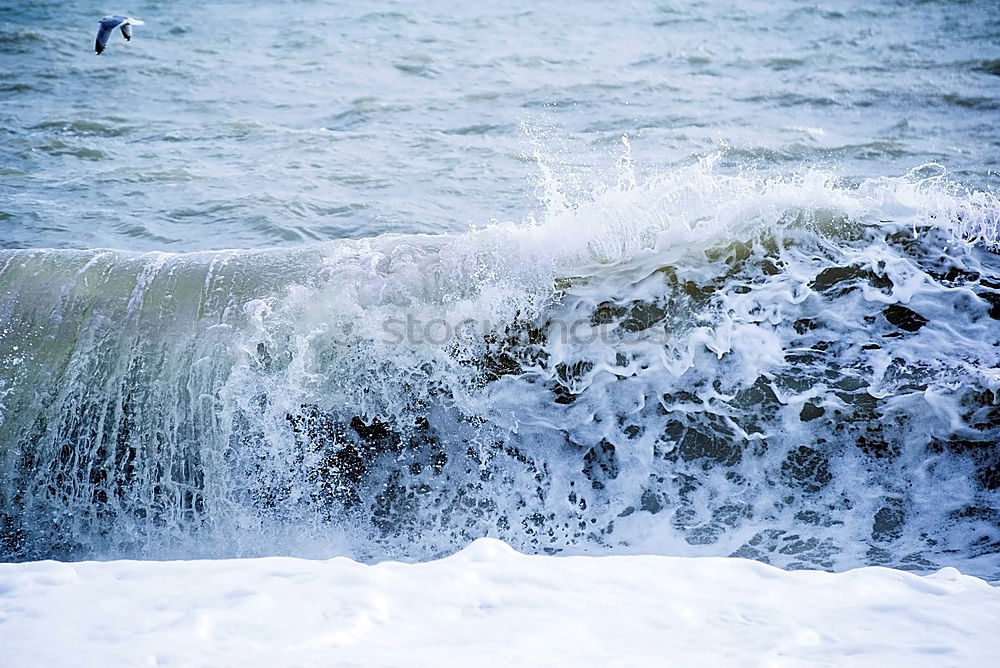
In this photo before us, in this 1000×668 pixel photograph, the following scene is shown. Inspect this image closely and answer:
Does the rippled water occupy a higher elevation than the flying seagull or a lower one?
lower

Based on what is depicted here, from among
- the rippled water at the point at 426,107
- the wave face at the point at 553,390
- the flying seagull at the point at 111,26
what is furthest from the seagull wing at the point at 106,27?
the wave face at the point at 553,390

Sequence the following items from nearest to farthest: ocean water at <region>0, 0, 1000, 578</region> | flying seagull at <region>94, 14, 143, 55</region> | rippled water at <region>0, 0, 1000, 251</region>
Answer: ocean water at <region>0, 0, 1000, 578</region>, flying seagull at <region>94, 14, 143, 55</region>, rippled water at <region>0, 0, 1000, 251</region>

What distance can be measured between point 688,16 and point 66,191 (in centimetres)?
915

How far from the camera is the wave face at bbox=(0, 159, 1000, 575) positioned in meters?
4.12

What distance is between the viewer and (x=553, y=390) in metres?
4.47

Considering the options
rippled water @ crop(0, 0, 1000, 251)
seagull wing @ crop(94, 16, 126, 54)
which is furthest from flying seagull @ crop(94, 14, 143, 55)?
rippled water @ crop(0, 0, 1000, 251)

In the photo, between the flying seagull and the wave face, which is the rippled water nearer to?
the flying seagull

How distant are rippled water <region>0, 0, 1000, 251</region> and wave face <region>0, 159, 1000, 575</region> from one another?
167cm

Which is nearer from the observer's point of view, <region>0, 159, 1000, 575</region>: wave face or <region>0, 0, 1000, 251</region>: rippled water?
<region>0, 159, 1000, 575</region>: wave face

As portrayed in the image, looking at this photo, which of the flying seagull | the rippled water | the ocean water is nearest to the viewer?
the ocean water

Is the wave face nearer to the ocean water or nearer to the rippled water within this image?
the ocean water

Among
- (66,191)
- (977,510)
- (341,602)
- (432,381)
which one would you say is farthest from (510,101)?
(341,602)

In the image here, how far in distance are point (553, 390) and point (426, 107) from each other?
18.1 feet

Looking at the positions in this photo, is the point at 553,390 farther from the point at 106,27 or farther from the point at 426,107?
the point at 426,107
